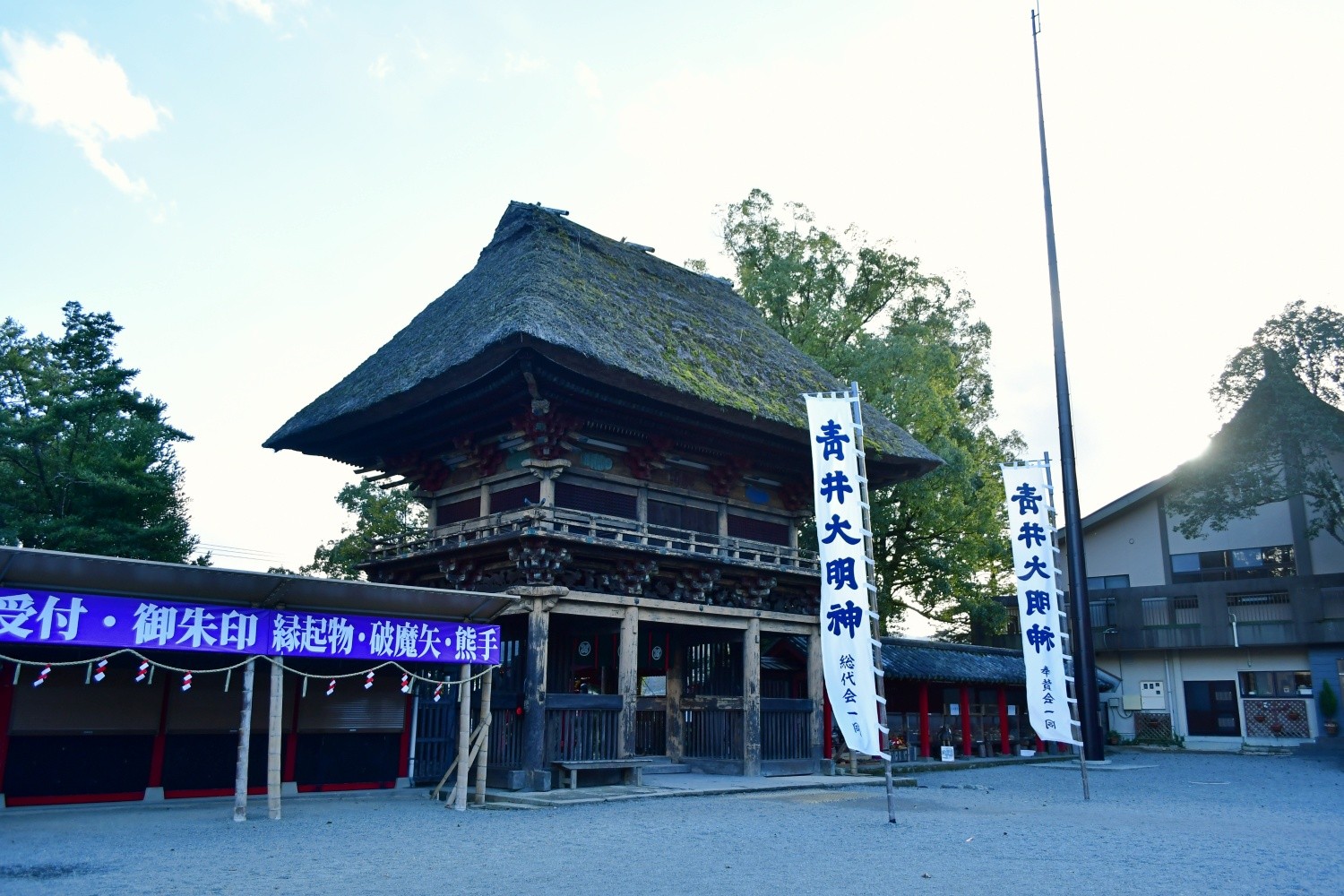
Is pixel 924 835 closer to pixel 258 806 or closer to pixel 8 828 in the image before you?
pixel 258 806

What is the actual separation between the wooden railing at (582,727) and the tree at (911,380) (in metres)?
11.7

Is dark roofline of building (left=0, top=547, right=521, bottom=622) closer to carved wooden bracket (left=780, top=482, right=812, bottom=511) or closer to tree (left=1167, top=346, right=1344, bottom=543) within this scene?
carved wooden bracket (left=780, top=482, right=812, bottom=511)

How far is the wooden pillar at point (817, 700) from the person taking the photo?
17656mm

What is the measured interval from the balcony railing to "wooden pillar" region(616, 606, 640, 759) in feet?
3.96

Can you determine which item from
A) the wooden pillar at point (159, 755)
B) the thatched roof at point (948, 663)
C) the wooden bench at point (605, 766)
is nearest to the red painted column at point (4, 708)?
the wooden pillar at point (159, 755)

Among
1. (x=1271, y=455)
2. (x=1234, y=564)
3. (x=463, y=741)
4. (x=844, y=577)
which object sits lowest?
(x=463, y=741)

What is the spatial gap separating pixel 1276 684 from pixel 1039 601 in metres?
20.6

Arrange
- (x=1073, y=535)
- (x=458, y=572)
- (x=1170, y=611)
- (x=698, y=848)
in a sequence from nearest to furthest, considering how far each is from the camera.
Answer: (x=698, y=848) < (x=458, y=572) < (x=1073, y=535) < (x=1170, y=611)

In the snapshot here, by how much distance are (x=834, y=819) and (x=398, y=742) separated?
21.3 feet

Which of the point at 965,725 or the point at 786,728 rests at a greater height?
the point at 786,728

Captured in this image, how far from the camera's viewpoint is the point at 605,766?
13.9m

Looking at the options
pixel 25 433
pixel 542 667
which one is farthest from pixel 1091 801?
pixel 25 433

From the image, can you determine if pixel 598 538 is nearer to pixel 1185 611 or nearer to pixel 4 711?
pixel 4 711

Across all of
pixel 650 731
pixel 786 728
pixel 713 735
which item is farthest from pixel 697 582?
pixel 650 731
